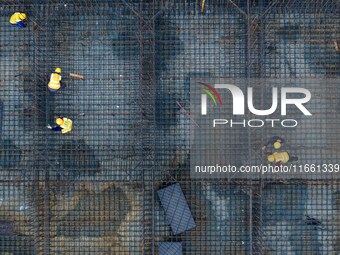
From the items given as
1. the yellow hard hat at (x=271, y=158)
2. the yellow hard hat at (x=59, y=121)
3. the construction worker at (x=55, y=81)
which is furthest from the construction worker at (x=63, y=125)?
the yellow hard hat at (x=271, y=158)

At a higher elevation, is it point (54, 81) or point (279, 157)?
point (54, 81)

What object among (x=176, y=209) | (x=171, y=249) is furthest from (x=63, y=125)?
(x=171, y=249)

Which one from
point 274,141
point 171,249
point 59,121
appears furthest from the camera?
point 274,141

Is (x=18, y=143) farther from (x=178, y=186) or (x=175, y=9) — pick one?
(x=175, y=9)

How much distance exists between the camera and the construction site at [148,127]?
364 inches

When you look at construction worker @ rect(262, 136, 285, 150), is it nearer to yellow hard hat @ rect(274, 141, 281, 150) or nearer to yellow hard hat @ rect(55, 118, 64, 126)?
yellow hard hat @ rect(274, 141, 281, 150)

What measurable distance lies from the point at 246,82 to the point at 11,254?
908cm

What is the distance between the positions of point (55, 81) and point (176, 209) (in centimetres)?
535

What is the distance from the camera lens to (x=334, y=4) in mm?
9203

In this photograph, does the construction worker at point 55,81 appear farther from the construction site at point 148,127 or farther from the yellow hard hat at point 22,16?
the yellow hard hat at point 22,16

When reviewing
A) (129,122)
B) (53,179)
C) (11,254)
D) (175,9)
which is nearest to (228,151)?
(129,122)

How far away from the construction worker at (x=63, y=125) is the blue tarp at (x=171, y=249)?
15.2ft

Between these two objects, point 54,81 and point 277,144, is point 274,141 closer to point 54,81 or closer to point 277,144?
point 277,144

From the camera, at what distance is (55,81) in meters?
8.99
